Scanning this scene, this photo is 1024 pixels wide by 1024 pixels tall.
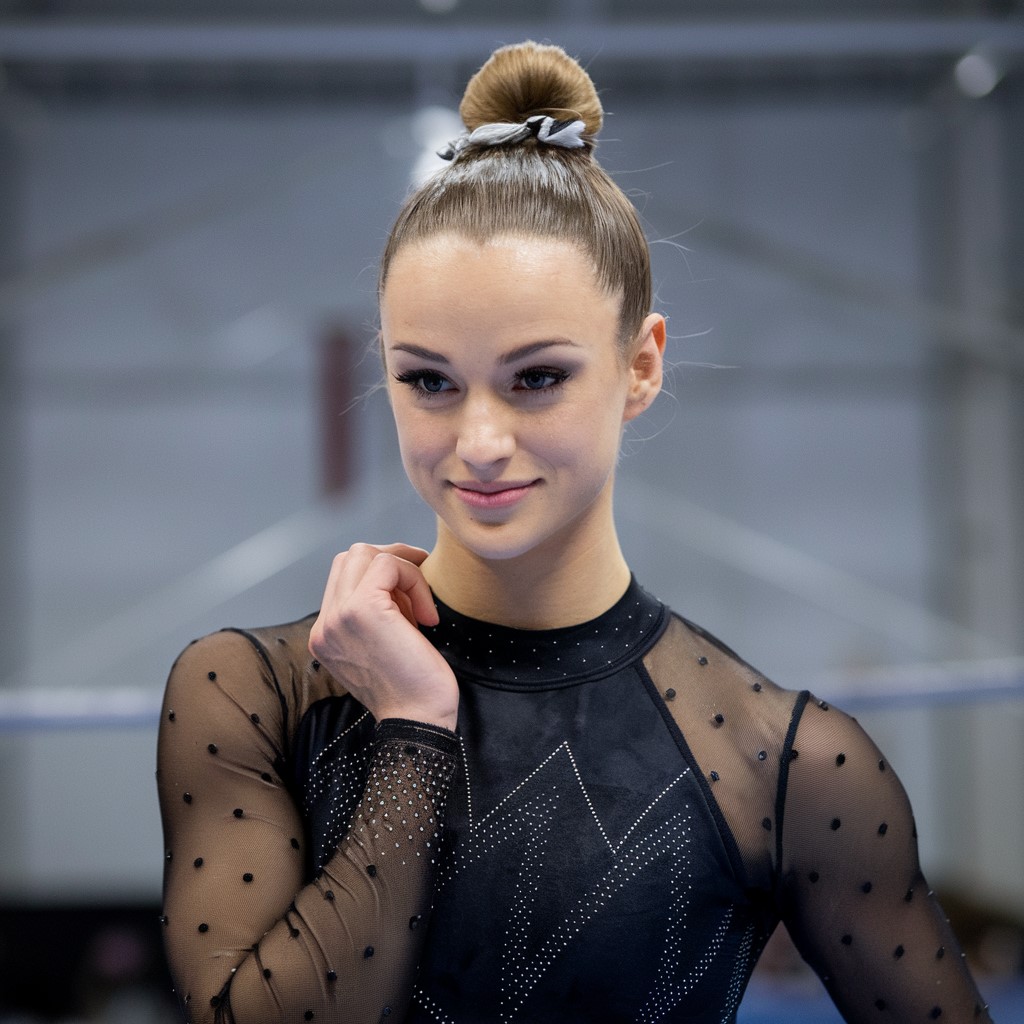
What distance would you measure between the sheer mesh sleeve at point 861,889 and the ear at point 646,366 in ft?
1.00

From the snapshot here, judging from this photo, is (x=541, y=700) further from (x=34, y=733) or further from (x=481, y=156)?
(x=34, y=733)

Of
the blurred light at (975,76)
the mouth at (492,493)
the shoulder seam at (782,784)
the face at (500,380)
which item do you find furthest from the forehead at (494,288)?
the blurred light at (975,76)

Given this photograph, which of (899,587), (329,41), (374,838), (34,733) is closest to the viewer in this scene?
(374,838)

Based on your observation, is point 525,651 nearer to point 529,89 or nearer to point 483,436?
point 483,436

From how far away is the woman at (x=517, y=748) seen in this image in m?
0.87

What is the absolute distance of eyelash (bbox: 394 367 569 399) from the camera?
907 mm

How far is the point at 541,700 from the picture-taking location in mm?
1015

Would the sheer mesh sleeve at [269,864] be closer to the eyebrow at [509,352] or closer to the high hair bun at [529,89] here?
the eyebrow at [509,352]

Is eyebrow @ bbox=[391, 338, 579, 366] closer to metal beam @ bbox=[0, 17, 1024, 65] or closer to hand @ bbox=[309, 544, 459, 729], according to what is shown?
hand @ bbox=[309, 544, 459, 729]

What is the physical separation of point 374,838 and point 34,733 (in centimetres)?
440

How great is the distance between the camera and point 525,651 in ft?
3.37

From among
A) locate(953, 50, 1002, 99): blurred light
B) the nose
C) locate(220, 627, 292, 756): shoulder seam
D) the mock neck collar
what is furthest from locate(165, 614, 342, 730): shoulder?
locate(953, 50, 1002, 99): blurred light

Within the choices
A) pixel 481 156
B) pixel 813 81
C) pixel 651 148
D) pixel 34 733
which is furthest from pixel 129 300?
pixel 481 156

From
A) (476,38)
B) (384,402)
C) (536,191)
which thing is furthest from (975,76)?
(536,191)
